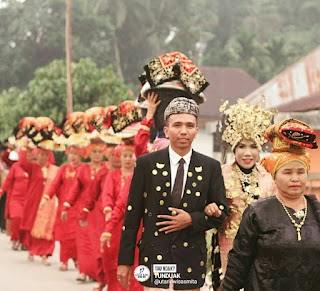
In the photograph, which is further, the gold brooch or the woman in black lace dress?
the gold brooch

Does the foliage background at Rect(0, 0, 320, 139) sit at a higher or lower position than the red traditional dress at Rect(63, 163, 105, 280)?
higher

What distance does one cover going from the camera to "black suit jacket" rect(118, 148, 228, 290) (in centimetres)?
653

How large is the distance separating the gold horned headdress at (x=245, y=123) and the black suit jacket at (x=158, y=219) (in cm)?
115

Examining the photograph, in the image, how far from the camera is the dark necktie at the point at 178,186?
655 centimetres

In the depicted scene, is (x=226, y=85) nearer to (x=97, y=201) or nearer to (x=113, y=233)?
(x=97, y=201)

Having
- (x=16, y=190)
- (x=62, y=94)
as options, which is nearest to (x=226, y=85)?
(x=62, y=94)

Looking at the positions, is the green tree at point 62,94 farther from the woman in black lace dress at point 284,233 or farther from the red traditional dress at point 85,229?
the woman in black lace dress at point 284,233

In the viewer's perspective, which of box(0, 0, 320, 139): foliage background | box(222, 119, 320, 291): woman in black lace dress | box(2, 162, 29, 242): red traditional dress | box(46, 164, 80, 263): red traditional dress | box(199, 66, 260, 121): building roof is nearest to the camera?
box(222, 119, 320, 291): woman in black lace dress

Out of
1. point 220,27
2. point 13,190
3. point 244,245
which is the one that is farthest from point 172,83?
point 220,27

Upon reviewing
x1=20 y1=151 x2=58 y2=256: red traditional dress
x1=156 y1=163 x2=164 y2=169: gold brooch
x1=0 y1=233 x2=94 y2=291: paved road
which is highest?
x1=20 y1=151 x2=58 y2=256: red traditional dress

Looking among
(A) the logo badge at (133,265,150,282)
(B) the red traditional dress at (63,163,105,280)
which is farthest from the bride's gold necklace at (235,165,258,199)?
(B) the red traditional dress at (63,163,105,280)

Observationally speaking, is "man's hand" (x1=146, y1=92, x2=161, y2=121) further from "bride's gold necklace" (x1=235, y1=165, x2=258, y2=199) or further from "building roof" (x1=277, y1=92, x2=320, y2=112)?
"building roof" (x1=277, y1=92, x2=320, y2=112)

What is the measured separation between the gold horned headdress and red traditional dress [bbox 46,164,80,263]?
654 centimetres

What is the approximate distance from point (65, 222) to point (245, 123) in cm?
715
